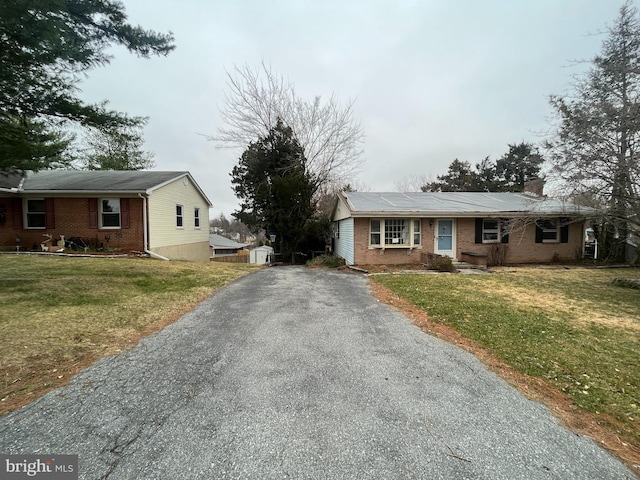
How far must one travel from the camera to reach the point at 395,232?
12.2 meters

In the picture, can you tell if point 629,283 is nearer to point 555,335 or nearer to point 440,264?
point 440,264

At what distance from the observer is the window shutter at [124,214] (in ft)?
40.5

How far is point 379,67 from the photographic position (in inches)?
526

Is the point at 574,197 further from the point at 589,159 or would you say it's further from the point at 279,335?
the point at 279,335

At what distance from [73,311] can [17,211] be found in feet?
40.8

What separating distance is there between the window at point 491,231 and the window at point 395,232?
10.4 feet

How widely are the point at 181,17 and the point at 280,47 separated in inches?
255

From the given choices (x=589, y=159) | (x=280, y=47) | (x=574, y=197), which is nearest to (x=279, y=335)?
(x=589, y=159)

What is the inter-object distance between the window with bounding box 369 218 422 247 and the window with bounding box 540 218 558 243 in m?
6.08

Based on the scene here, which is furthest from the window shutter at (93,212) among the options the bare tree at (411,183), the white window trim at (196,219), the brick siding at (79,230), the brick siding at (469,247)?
the bare tree at (411,183)

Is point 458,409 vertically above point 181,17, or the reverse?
point 181,17

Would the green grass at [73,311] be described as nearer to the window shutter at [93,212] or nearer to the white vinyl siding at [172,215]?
the window shutter at [93,212]

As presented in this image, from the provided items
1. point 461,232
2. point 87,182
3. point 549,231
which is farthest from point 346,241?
point 87,182

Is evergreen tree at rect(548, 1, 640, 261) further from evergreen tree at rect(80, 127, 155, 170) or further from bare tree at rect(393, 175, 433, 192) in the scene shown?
evergreen tree at rect(80, 127, 155, 170)
